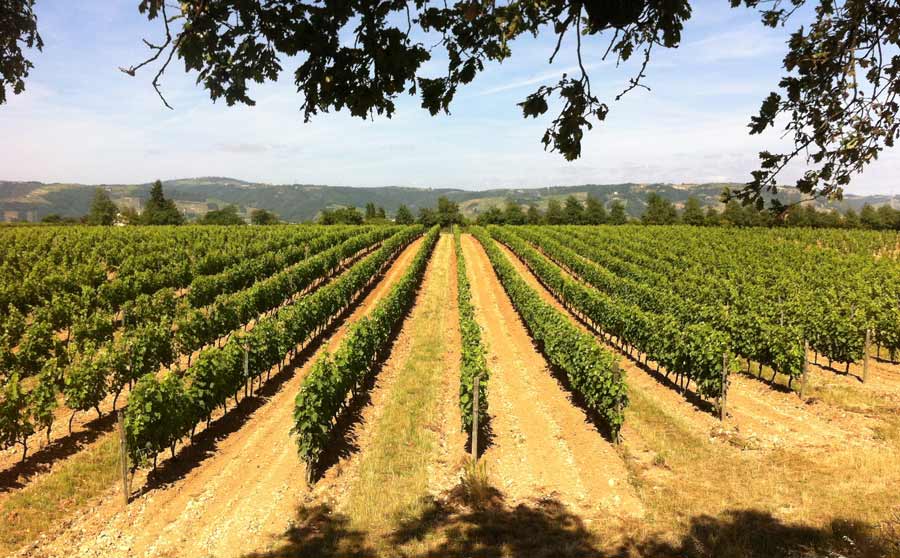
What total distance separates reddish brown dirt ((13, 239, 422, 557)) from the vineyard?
5 cm

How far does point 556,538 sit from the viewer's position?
8164 mm

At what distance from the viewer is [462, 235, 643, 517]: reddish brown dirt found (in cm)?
979

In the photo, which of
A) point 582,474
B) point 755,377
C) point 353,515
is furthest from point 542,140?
point 755,377

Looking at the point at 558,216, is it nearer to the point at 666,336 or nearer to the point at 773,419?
the point at 666,336

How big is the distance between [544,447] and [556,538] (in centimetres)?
399

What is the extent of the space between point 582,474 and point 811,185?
8.09 metres

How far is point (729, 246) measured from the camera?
52844 millimetres

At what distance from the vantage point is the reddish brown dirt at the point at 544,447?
385 inches

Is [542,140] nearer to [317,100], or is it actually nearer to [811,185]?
[317,100]

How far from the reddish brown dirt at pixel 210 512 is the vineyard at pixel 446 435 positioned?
0.17ft

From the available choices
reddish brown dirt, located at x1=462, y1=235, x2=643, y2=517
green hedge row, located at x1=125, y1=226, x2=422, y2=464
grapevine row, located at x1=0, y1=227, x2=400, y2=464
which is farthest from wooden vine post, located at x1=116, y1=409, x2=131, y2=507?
reddish brown dirt, located at x1=462, y1=235, x2=643, y2=517

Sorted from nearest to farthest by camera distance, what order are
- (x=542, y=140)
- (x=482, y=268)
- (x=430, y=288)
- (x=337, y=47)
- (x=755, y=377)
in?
(x=337, y=47)
(x=542, y=140)
(x=755, y=377)
(x=430, y=288)
(x=482, y=268)

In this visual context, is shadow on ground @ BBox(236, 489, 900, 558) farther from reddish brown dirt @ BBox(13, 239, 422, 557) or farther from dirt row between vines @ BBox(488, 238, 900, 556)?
reddish brown dirt @ BBox(13, 239, 422, 557)

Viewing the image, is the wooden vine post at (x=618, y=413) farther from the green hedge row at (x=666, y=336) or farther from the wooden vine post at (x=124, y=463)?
the wooden vine post at (x=124, y=463)
